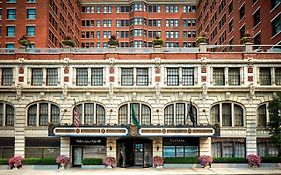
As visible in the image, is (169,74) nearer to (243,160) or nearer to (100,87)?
(100,87)

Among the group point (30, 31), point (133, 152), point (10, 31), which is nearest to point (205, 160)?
point (133, 152)

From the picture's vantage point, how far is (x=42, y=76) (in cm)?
4291

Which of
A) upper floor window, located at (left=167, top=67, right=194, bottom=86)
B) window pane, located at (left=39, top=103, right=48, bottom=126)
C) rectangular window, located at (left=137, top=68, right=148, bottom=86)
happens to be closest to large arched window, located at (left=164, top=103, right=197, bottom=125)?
upper floor window, located at (left=167, top=67, right=194, bottom=86)

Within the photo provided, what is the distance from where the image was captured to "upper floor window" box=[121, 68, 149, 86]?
42.8 metres

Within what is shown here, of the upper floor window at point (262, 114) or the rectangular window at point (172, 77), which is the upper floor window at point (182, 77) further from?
the upper floor window at point (262, 114)

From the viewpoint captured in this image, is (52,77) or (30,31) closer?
(52,77)

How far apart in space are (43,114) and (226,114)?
19981 millimetres

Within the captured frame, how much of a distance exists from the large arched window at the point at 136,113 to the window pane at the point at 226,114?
8.05 metres

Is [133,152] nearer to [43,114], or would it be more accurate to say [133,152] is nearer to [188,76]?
[188,76]

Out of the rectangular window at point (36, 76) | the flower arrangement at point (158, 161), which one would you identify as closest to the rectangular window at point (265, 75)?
the flower arrangement at point (158, 161)

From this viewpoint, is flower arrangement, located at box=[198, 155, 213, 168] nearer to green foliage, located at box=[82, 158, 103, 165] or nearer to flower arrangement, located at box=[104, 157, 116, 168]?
flower arrangement, located at box=[104, 157, 116, 168]

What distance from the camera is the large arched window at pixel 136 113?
4234cm

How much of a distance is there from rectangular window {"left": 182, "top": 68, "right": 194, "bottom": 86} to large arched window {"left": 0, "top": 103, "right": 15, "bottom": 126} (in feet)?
62.6

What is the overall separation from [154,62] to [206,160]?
11.7 metres
